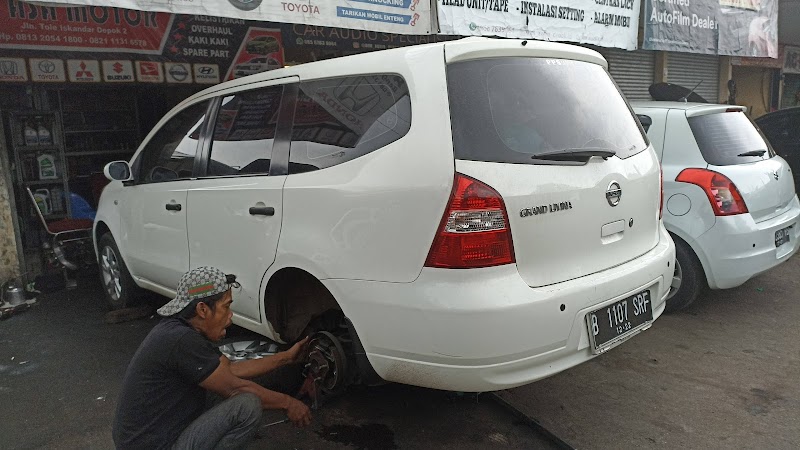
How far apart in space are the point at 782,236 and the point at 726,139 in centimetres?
85

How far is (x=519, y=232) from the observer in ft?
8.13

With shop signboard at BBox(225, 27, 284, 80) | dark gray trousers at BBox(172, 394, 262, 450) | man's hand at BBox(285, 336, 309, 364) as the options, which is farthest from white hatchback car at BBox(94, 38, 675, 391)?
shop signboard at BBox(225, 27, 284, 80)

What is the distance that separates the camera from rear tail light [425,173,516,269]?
2.40 metres

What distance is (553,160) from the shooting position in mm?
2635

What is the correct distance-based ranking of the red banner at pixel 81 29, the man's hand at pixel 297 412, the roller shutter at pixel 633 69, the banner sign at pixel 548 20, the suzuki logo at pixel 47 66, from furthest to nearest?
the roller shutter at pixel 633 69 → the banner sign at pixel 548 20 → the suzuki logo at pixel 47 66 → the red banner at pixel 81 29 → the man's hand at pixel 297 412

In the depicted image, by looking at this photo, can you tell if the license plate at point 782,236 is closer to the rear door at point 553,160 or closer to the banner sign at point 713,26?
the rear door at point 553,160

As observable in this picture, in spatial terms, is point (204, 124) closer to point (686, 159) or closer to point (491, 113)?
point (491, 113)

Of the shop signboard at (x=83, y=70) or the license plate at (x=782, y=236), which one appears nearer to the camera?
the license plate at (x=782, y=236)

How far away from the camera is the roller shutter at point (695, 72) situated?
12055 mm

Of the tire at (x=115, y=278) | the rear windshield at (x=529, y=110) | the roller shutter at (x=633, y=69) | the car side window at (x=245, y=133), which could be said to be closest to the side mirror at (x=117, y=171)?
the tire at (x=115, y=278)

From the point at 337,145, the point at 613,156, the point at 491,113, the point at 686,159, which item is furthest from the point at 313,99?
the point at 686,159

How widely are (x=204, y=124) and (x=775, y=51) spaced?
37.2 feet

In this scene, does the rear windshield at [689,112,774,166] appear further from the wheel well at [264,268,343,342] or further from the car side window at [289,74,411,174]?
the wheel well at [264,268,343,342]

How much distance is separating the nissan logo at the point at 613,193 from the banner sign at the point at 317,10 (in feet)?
10.7
